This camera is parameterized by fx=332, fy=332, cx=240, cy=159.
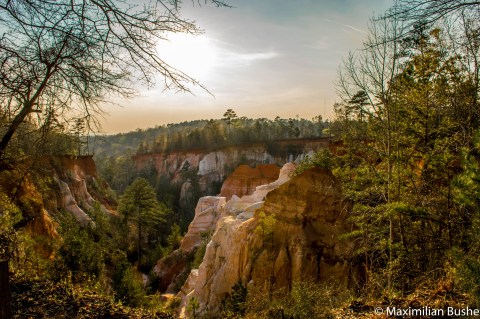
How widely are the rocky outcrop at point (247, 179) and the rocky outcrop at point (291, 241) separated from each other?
3002cm

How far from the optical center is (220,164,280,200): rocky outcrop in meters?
44.8

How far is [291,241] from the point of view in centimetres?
1284

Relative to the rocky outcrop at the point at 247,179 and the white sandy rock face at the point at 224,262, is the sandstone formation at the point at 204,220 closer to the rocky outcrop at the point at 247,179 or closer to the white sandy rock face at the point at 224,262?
the white sandy rock face at the point at 224,262

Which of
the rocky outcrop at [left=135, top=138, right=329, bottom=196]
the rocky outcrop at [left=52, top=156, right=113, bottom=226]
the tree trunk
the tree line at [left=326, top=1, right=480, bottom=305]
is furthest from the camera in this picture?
the rocky outcrop at [left=135, top=138, right=329, bottom=196]

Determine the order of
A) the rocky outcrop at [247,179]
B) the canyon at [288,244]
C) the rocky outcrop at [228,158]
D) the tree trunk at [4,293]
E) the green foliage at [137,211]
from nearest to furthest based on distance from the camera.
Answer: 1. the tree trunk at [4,293]
2. the canyon at [288,244]
3. the green foliage at [137,211]
4. the rocky outcrop at [247,179]
5. the rocky outcrop at [228,158]

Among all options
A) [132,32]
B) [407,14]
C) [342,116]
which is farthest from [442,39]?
[132,32]

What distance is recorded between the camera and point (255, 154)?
225 feet

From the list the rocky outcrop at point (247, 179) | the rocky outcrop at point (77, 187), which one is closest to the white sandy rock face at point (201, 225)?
the rocky outcrop at point (77, 187)

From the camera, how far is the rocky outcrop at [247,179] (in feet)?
147

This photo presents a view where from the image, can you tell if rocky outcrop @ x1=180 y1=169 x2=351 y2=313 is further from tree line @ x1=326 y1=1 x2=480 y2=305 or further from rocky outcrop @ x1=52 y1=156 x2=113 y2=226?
rocky outcrop @ x1=52 y1=156 x2=113 y2=226

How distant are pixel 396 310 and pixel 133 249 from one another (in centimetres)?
3053

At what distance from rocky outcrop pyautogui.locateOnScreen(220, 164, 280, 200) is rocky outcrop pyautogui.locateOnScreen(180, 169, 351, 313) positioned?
30024mm

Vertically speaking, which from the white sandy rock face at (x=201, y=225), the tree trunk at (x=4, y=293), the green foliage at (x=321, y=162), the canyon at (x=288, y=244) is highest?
the green foliage at (x=321, y=162)

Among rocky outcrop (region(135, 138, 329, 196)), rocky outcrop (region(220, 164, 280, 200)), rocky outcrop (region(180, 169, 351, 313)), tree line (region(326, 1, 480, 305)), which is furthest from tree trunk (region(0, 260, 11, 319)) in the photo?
rocky outcrop (region(135, 138, 329, 196))
